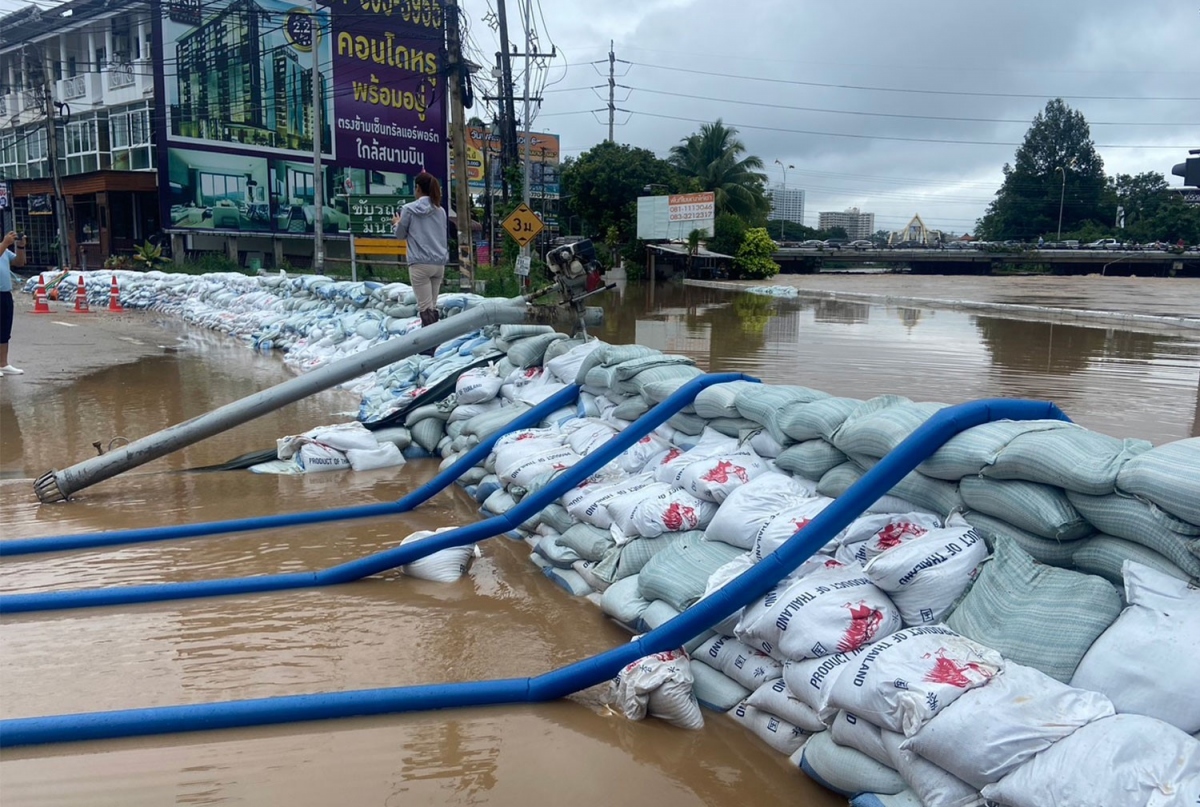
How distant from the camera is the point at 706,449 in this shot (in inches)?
138

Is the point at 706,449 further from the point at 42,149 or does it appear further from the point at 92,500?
the point at 42,149

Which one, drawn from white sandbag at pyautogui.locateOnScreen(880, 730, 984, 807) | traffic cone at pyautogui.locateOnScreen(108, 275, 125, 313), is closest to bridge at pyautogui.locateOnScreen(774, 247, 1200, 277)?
traffic cone at pyautogui.locateOnScreen(108, 275, 125, 313)

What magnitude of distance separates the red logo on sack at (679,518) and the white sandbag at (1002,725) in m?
1.34

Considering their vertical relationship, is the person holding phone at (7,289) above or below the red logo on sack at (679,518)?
above

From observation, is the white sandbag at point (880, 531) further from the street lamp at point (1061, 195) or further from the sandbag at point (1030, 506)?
the street lamp at point (1061, 195)

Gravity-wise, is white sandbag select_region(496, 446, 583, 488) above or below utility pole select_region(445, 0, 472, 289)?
below

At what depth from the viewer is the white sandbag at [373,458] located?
5250 mm

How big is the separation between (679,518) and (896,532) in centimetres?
84

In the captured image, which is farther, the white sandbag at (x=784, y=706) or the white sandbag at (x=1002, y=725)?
the white sandbag at (x=784, y=706)

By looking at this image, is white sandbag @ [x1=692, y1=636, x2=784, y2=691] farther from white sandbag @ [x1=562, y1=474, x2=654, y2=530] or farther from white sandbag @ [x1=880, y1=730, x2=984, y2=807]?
white sandbag @ [x1=562, y1=474, x2=654, y2=530]

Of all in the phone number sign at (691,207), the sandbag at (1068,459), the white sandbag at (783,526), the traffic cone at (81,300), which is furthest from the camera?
the phone number sign at (691,207)

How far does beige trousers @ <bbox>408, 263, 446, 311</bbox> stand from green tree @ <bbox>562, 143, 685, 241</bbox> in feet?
87.5

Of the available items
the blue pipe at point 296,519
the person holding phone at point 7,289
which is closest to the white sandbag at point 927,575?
the blue pipe at point 296,519

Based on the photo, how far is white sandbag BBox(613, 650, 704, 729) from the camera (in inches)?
95.0
